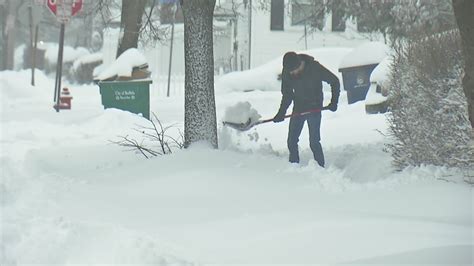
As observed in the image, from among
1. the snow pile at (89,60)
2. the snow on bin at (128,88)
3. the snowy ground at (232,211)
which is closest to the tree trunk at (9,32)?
the snow pile at (89,60)

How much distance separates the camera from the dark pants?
7.50 m

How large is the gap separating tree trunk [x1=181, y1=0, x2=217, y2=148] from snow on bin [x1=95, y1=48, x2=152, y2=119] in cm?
558

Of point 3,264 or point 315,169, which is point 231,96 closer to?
point 315,169

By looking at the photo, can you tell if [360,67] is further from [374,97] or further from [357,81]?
[374,97]

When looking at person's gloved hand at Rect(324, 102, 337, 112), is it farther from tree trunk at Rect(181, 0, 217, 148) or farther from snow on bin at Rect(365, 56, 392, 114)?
snow on bin at Rect(365, 56, 392, 114)

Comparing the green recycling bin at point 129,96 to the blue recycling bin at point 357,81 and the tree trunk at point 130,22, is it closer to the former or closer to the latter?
the tree trunk at point 130,22

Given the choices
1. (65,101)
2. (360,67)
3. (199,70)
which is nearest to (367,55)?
A: (360,67)

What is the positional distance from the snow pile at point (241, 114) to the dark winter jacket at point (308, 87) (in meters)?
0.59

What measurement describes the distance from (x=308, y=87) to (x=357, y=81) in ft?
21.5

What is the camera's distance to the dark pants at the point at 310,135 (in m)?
7.50

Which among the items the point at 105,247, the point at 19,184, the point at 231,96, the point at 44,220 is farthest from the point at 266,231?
the point at 231,96

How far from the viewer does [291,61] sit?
24.3 feet

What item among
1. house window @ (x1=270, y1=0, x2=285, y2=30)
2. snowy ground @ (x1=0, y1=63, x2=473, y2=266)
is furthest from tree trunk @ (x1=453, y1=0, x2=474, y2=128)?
house window @ (x1=270, y1=0, x2=285, y2=30)

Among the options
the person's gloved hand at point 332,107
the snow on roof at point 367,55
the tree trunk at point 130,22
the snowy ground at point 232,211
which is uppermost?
the tree trunk at point 130,22
